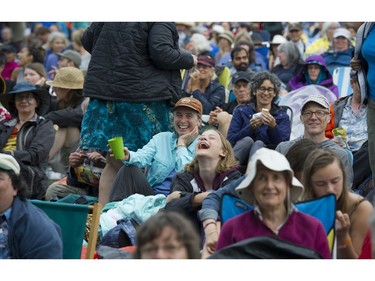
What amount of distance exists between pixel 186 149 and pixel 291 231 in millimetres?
3368

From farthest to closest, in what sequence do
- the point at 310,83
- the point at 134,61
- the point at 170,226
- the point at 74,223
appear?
the point at 310,83, the point at 134,61, the point at 74,223, the point at 170,226

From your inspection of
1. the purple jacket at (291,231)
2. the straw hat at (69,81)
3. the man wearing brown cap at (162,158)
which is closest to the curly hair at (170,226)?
the purple jacket at (291,231)

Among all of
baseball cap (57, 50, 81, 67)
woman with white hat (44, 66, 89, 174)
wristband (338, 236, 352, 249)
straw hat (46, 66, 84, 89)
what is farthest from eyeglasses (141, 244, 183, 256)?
baseball cap (57, 50, 81, 67)

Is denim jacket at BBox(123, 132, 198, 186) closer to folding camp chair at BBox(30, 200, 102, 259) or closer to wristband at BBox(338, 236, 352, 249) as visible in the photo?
folding camp chair at BBox(30, 200, 102, 259)

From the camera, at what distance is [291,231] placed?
565 cm

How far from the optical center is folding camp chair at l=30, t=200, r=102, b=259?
7.07 meters

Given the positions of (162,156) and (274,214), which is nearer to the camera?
(274,214)

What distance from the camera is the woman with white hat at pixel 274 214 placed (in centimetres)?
565

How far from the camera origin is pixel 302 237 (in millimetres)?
5633

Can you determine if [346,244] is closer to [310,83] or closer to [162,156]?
[162,156]

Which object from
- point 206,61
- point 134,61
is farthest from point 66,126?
point 134,61

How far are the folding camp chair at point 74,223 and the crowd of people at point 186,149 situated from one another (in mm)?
345

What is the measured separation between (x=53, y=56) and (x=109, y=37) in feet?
28.8

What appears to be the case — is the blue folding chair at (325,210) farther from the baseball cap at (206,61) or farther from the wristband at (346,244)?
the baseball cap at (206,61)
